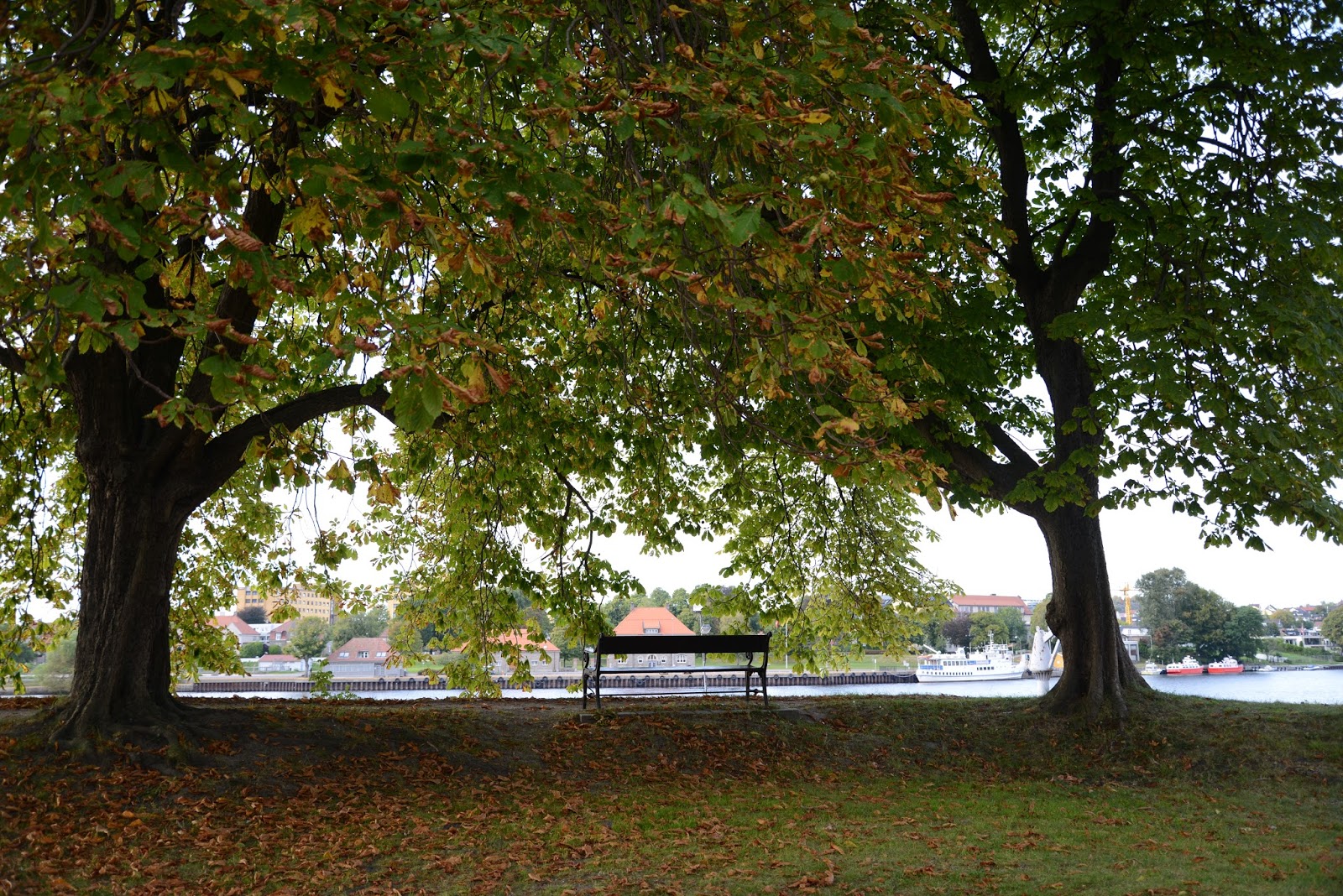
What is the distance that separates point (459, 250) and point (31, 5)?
255cm

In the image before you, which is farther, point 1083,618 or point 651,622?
point 651,622

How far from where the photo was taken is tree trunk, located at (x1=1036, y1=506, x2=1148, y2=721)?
10.8 metres

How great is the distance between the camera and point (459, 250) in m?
4.73

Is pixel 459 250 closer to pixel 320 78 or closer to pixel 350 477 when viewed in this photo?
pixel 320 78

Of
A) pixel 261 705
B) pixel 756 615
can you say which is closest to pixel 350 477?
pixel 261 705

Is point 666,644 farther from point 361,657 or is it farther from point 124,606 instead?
point 361,657

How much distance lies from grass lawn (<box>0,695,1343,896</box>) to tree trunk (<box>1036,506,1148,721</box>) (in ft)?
1.65

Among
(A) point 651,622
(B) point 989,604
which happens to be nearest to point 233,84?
(A) point 651,622

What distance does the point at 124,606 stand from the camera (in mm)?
7785

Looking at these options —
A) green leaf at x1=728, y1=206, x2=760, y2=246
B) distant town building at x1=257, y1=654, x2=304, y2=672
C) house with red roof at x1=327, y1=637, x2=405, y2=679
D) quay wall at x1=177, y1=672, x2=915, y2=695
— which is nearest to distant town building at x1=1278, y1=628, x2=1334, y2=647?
quay wall at x1=177, y1=672, x2=915, y2=695

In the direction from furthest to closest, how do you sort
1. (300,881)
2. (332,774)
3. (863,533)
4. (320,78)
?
(863,533) → (332,774) → (300,881) → (320,78)

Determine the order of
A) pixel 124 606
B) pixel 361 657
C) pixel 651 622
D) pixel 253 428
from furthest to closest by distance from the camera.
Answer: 1. pixel 651 622
2. pixel 361 657
3. pixel 253 428
4. pixel 124 606

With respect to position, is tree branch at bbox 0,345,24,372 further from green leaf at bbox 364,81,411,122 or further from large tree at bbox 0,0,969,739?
green leaf at bbox 364,81,411,122

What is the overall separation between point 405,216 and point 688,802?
5077mm
